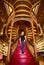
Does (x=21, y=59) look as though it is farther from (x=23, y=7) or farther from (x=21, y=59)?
(x=23, y=7)

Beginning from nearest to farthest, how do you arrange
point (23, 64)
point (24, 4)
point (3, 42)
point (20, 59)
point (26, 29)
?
point (23, 64) → point (20, 59) → point (3, 42) → point (24, 4) → point (26, 29)

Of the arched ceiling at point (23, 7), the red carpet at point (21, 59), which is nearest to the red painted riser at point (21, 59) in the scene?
the red carpet at point (21, 59)

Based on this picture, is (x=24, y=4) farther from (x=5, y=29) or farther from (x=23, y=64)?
(x=23, y=64)

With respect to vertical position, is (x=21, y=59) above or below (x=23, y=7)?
below

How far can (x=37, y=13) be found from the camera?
9180 mm

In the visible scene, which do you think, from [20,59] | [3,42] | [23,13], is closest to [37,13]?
[23,13]

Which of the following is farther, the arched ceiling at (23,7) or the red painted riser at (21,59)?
the arched ceiling at (23,7)

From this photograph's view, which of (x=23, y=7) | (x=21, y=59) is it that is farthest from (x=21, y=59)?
(x=23, y=7)

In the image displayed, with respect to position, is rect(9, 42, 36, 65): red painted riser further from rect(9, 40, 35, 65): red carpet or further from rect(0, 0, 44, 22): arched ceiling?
rect(0, 0, 44, 22): arched ceiling

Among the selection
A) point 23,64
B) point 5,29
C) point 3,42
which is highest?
point 5,29

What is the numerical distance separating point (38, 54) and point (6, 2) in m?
3.40

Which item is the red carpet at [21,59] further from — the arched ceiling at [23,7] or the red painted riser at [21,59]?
the arched ceiling at [23,7]

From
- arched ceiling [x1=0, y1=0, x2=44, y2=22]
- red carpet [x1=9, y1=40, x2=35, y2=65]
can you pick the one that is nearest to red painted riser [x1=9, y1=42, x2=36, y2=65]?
red carpet [x1=9, y1=40, x2=35, y2=65]

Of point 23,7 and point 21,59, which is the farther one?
point 23,7
